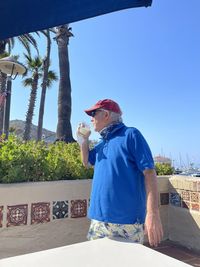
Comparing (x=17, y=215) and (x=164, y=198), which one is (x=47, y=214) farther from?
(x=164, y=198)

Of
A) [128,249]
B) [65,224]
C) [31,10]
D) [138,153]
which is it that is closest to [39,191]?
[65,224]

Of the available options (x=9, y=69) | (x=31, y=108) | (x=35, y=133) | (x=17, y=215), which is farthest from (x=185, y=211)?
(x=35, y=133)

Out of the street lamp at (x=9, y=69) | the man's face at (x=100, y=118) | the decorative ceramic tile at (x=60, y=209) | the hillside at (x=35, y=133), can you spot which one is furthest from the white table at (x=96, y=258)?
the street lamp at (x=9, y=69)

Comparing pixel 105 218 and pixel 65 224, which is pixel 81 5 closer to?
pixel 105 218

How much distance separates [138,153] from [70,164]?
1.79m

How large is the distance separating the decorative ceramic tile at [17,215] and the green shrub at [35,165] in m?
0.27

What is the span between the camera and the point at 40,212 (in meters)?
3.09

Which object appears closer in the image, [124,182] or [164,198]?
[124,182]

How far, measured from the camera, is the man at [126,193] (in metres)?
1.91

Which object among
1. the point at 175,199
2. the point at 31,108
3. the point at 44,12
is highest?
the point at 31,108

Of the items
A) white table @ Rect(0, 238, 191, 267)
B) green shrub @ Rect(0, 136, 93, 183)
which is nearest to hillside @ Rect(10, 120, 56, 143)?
green shrub @ Rect(0, 136, 93, 183)

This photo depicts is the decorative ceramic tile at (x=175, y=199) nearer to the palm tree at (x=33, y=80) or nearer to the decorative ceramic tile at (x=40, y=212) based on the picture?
the decorative ceramic tile at (x=40, y=212)

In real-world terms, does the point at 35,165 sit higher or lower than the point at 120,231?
higher

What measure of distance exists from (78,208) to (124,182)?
1533 mm
